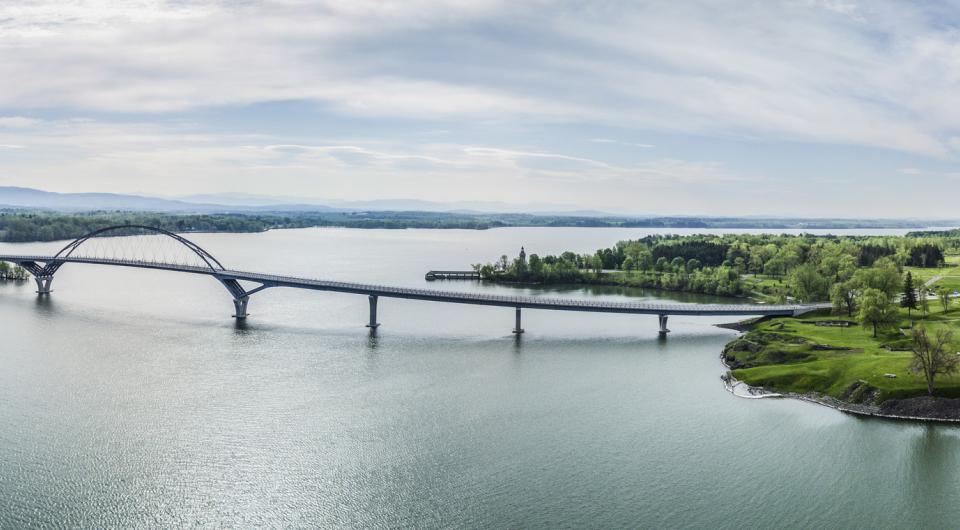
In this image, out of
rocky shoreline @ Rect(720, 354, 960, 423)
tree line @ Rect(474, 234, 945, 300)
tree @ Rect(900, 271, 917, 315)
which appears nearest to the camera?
rocky shoreline @ Rect(720, 354, 960, 423)

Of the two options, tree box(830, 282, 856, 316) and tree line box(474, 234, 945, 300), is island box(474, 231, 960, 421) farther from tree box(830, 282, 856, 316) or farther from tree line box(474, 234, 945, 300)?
tree line box(474, 234, 945, 300)

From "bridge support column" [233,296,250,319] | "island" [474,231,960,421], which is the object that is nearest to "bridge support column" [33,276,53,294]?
"bridge support column" [233,296,250,319]

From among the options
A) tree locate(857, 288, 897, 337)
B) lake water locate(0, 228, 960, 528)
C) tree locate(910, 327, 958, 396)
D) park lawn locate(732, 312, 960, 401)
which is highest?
tree locate(857, 288, 897, 337)

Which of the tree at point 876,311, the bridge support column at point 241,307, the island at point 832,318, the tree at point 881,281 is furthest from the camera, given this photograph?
the bridge support column at point 241,307

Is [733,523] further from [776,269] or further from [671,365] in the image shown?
[776,269]

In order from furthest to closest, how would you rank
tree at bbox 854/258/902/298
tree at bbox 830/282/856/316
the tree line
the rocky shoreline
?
the tree line → tree at bbox 854/258/902/298 → tree at bbox 830/282/856/316 → the rocky shoreline

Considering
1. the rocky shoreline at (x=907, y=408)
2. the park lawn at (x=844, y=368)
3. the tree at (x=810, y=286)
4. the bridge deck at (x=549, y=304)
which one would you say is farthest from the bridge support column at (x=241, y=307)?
the tree at (x=810, y=286)

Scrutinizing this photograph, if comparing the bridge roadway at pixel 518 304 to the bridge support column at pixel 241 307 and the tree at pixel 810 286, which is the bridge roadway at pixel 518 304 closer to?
the bridge support column at pixel 241 307
